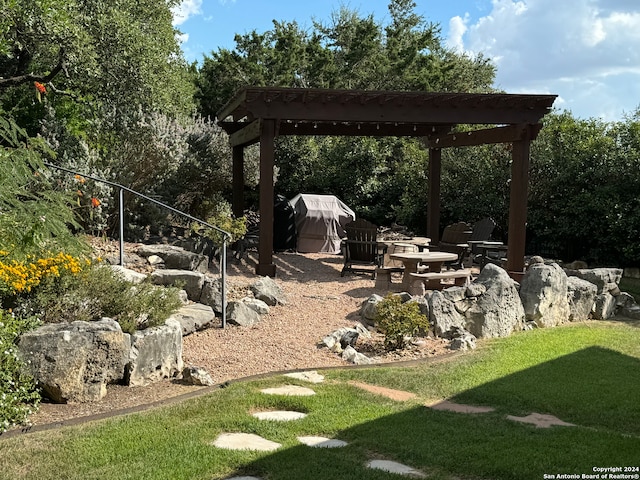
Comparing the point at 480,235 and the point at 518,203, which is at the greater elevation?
the point at 518,203

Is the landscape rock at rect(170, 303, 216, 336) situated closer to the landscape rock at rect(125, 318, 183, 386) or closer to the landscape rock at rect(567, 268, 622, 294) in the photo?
the landscape rock at rect(125, 318, 183, 386)

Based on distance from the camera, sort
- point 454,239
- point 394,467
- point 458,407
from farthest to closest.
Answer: point 454,239
point 458,407
point 394,467

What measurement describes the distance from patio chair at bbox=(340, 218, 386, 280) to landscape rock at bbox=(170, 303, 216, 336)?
13.2 ft

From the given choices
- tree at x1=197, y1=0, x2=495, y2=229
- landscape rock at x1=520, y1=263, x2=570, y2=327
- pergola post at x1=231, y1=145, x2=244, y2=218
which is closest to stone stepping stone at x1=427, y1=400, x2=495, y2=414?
landscape rock at x1=520, y1=263, x2=570, y2=327

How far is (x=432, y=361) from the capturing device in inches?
246

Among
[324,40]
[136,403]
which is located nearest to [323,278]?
[136,403]

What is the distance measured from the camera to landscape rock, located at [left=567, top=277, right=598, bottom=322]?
9.02m

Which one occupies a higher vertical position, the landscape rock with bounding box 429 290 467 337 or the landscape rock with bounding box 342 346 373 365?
the landscape rock with bounding box 429 290 467 337

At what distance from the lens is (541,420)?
4.44 metres

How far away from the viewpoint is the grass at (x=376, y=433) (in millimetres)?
3371

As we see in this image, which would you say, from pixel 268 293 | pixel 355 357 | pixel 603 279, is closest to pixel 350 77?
pixel 603 279

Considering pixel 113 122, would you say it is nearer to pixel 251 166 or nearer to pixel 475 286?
pixel 251 166

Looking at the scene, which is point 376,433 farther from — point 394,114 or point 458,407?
point 394,114

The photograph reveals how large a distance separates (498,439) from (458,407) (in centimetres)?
92
